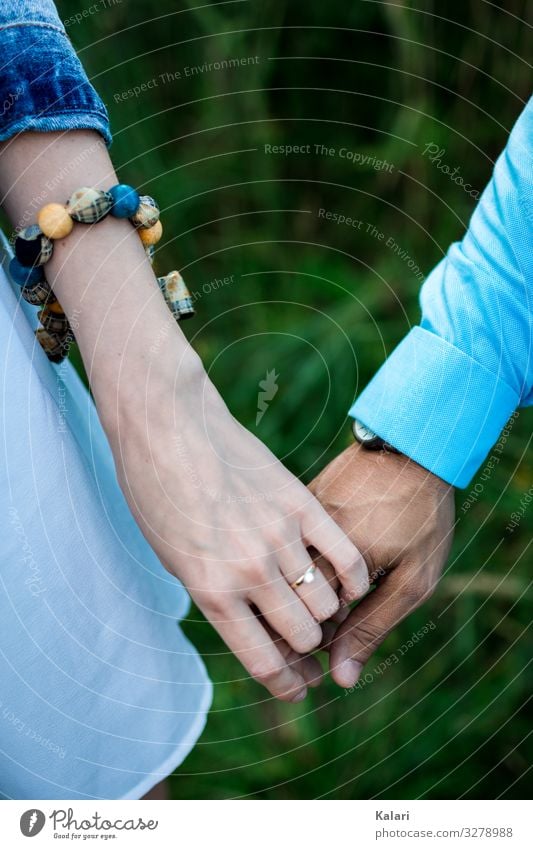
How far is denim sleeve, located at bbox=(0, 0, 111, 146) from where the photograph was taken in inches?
18.2

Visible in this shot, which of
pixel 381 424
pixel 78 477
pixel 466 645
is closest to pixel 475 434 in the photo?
pixel 381 424

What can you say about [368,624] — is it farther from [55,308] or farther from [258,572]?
[55,308]

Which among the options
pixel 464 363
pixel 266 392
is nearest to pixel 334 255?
pixel 266 392

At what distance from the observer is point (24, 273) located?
1.65ft

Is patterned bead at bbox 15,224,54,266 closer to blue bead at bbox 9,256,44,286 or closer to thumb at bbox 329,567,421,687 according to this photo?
blue bead at bbox 9,256,44,286

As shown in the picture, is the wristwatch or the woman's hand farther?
the wristwatch

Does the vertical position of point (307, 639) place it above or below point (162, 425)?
below

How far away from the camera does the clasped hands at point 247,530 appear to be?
1.62ft

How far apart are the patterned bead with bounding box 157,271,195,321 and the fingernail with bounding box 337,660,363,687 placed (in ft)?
0.92

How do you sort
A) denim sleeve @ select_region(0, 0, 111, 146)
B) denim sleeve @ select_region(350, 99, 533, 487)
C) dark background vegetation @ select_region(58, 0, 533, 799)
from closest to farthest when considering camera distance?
denim sleeve @ select_region(0, 0, 111, 146) → denim sleeve @ select_region(350, 99, 533, 487) → dark background vegetation @ select_region(58, 0, 533, 799)

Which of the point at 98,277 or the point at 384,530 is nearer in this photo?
the point at 98,277

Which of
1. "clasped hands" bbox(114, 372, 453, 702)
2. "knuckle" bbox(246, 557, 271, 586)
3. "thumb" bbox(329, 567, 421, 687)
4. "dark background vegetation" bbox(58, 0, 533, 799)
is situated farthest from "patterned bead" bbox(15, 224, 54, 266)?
"dark background vegetation" bbox(58, 0, 533, 799)

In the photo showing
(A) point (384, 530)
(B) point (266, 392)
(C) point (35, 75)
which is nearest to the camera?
(C) point (35, 75)

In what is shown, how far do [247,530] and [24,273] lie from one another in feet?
0.67
